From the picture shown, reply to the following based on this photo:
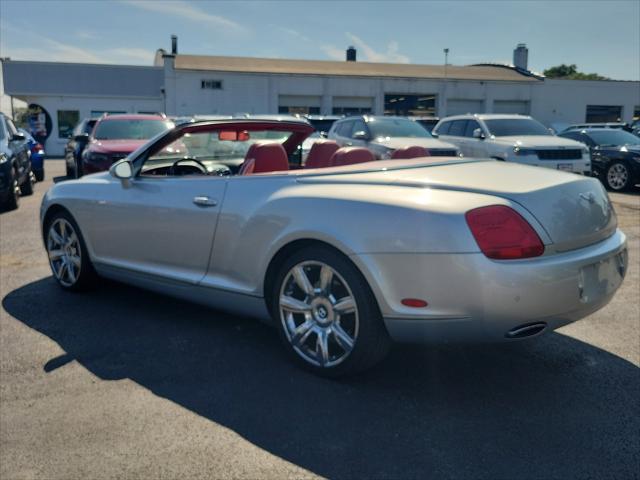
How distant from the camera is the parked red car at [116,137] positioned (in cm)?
1163

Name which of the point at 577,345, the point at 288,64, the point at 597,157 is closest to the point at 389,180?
the point at 577,345

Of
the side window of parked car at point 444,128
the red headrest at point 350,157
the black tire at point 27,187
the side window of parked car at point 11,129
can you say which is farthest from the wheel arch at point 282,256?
the side window of parked car at point 444,128

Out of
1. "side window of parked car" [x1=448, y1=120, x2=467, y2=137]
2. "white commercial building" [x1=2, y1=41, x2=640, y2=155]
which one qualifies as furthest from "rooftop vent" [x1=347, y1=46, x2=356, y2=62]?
"side window of parked car" [x1=448, y1=120, x2=467, y2=137]

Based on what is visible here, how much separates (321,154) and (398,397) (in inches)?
90.8

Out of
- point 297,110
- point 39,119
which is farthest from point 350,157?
point 39,119

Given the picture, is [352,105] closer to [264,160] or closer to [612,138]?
[612,138]

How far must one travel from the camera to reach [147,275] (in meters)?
4.60

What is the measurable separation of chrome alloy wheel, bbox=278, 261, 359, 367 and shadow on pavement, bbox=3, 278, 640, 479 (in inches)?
6.6

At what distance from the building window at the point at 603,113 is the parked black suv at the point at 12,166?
3992 centimetres

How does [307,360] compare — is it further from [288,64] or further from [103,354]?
[288,64]

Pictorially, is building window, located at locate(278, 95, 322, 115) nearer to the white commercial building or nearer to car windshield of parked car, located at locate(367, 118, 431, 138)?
the white commercial building

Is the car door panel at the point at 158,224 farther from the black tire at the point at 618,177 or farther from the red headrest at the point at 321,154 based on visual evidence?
the black tire at the point at 618,177

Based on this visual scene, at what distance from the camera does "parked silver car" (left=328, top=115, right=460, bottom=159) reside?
1205cm

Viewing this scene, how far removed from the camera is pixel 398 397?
3346 millimetres
